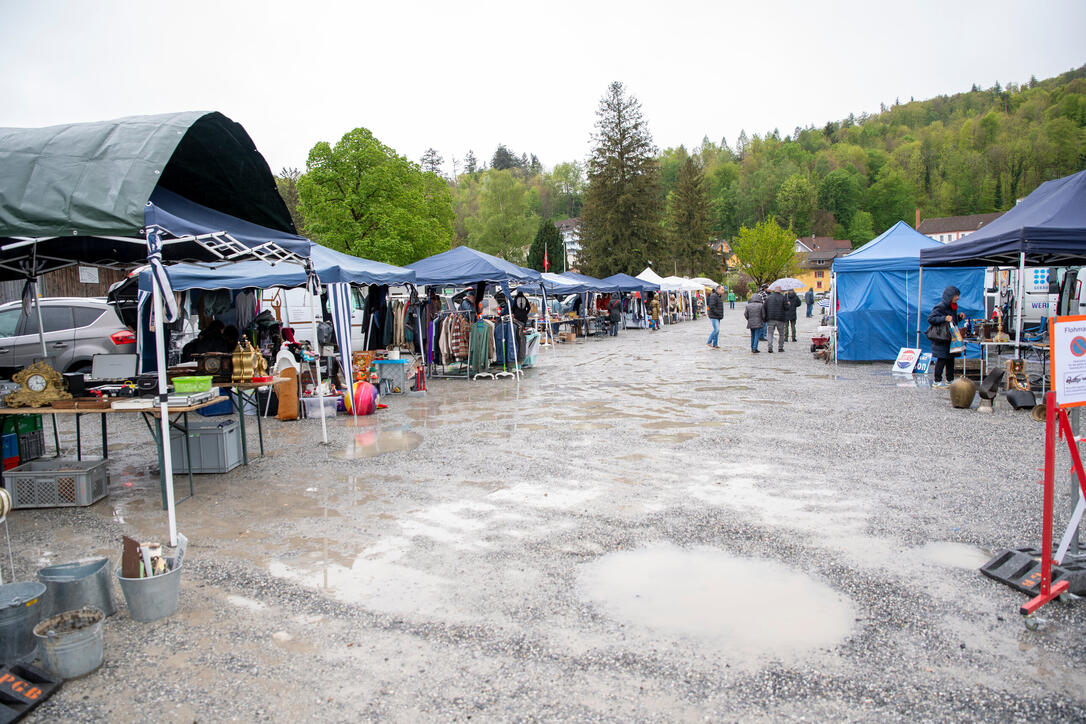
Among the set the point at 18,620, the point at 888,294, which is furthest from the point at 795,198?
the point at 18,620

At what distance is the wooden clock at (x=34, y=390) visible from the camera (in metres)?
5.71

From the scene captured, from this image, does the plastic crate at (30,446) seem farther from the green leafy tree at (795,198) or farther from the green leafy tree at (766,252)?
the green leafy tree at (795,198)

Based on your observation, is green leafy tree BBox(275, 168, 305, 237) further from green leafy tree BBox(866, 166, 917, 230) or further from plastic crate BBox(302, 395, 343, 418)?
green leafy tree BBox(866, 166, 917, 230)

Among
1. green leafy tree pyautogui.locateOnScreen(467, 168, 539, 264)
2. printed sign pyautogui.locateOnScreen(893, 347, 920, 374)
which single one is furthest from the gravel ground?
green leafy tree pyautogui.locateOnScreen(467, 168, 539, 264)

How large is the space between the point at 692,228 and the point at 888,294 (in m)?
51.0

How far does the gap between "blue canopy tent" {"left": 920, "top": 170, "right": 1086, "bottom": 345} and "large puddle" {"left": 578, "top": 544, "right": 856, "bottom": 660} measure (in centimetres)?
776

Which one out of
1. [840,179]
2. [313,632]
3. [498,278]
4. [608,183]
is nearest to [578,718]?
[313,632]

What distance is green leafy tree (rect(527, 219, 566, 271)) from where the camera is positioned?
64000 mm

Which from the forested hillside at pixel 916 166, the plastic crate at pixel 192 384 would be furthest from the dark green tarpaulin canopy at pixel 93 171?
the forested hillside at pixel 916 166

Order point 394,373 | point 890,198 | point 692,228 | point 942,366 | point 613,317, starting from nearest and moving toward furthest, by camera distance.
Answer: point 942,366 < point 394,373 < point 613,317 < point 692,228 < point 890,198

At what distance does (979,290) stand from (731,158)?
123m

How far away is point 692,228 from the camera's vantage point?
64.3m

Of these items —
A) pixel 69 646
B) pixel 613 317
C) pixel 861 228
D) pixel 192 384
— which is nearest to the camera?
pixel 69 646

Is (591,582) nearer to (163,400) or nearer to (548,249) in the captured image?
(163,400)
